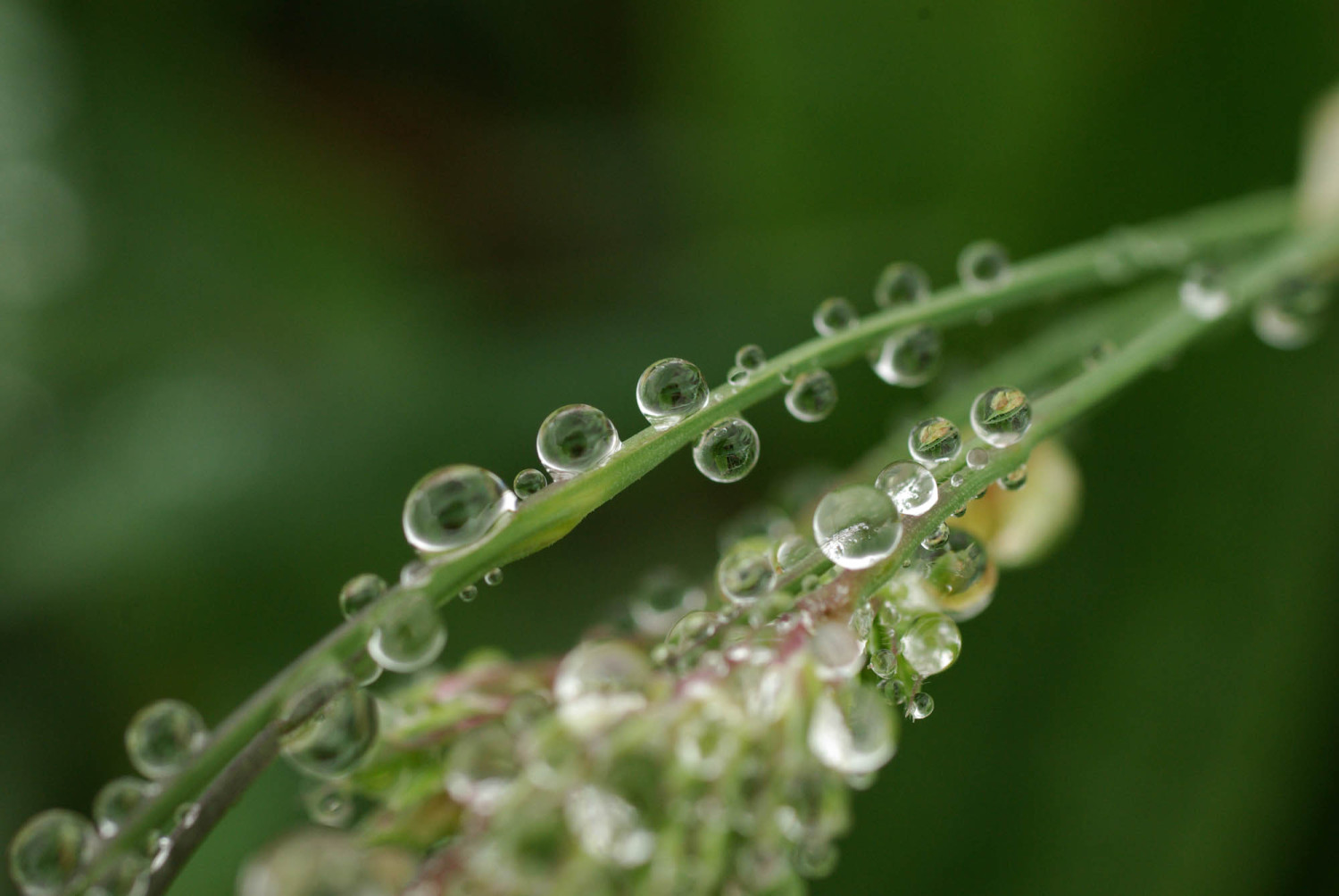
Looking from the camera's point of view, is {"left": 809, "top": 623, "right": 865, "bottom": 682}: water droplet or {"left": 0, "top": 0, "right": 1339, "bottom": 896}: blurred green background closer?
{"left": 809, "top": 623, "right": 865, "bottom": 682}: water droplet

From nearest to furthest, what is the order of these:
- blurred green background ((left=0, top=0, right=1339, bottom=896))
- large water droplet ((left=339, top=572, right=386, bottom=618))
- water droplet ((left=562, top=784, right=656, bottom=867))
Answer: water droplet ((left=562, top=784, right=656, bottom=867)), large water droplet ((left=339, top=572, right=386, bottom=618)), blurred green background ((left=0, top=0, right=1339, bottom=896))

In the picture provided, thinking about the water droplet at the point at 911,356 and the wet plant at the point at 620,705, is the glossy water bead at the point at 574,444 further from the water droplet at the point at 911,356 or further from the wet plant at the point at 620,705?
the water droplet at the point at 911,356

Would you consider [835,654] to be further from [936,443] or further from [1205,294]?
[1205,294]

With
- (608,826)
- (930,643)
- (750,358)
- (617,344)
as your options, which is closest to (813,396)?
(750,358)

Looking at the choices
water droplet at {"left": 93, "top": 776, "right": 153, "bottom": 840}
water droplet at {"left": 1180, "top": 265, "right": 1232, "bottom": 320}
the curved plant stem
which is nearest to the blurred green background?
water droplet at {"left": 1180, "top": 265, "right": 1232, "bottom": 320}

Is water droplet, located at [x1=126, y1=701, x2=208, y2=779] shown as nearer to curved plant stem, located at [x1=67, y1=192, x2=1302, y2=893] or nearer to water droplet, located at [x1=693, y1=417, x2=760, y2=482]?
curved plant stem, located at [x1=67, y1=192, x2=1302, y2=893]

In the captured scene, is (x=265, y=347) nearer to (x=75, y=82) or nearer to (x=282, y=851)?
(x=75, y=82)

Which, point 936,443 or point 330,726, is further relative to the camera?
point 936,443
